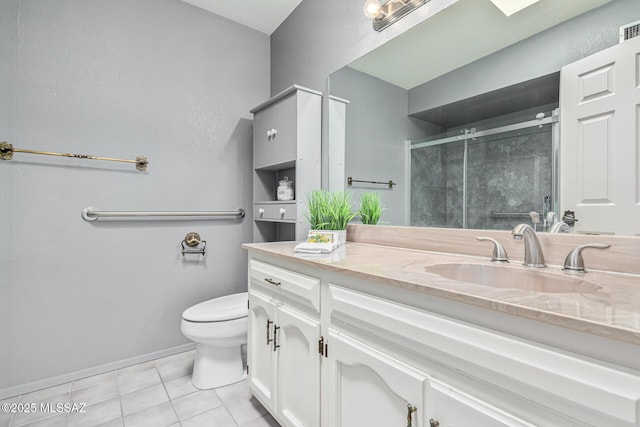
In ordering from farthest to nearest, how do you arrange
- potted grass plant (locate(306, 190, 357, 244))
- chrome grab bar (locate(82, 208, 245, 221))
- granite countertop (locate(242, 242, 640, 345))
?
chrome grab bar (locate(82, 208, 245, 221))
potted grass plant (locate(306, 190, 357, 244))
granite countertop (locate(242, 242, 640, 345))

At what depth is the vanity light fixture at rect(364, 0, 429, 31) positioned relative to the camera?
4.69ft

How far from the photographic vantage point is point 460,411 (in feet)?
2.04

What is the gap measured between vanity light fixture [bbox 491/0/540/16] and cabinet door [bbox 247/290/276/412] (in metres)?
1.45

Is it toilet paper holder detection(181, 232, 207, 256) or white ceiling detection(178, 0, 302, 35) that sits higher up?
white ceiling detection(178, 0, 302, 35)

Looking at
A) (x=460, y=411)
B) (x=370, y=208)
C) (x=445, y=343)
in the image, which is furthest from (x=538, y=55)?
(x=460, y=411)

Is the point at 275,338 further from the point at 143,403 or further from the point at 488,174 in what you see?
the point at 488,174

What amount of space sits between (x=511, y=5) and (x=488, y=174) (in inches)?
24.1

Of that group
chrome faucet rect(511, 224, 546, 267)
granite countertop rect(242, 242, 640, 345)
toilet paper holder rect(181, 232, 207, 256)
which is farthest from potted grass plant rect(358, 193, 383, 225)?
toilet paper holder rect(181, 232, 207, 256)

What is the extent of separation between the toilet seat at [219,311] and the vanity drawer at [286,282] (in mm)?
315

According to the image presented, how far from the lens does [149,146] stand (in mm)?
2012

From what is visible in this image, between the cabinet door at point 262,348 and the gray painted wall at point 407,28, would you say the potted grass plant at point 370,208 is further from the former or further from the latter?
the cabinet door at point 262,348

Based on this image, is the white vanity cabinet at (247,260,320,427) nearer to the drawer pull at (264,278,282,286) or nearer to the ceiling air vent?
the drawer pull at (264,278,282,286)

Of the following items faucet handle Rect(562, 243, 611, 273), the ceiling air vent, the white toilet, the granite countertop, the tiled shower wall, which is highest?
the ceiling air vent

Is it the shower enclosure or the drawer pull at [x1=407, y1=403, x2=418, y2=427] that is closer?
the drawer pull at [x1=407, y1=403, x2=418, y2=427]
